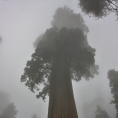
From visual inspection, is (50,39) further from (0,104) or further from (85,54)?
(0,104)

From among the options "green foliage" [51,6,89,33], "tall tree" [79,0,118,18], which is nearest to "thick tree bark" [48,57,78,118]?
"tall tree" [79,0,118,18]

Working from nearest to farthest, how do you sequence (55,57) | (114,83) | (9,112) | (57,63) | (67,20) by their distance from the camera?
1. (57,63)
2. (55,57)
3. (114,83)
4. (67,20)
5. (9,112)

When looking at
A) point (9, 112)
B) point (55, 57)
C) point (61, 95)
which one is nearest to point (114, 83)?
point (55, 57)

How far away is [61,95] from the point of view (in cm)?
1100

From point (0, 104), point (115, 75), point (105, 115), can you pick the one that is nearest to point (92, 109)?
point (105, 115)

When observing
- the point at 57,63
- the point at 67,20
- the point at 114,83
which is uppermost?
the point at 67,20

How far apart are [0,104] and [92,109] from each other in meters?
53.9

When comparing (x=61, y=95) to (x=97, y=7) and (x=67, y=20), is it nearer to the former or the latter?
(x=97, y=7)

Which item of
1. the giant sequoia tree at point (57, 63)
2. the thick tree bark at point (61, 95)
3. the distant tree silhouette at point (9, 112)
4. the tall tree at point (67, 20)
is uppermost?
the tall tree at point (67, 20)

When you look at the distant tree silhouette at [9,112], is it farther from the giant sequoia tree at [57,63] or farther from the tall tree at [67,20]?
the giant sequoia tree at [57,63]

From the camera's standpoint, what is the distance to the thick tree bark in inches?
394

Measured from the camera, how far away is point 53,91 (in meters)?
12.1

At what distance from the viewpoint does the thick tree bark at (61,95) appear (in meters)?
10.0

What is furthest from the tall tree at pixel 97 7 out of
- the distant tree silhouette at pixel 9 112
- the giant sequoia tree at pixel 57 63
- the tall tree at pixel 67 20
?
the distant tree silhouette at pixel 9 112
